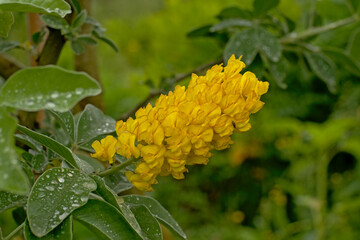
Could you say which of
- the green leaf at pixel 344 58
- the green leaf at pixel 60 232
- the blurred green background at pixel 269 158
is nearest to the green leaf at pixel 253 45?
the green leaf at pixel 344 58

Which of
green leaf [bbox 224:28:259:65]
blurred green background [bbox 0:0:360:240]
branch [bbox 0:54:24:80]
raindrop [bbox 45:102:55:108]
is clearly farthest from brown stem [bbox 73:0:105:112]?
blurred green background [bbox 0:0:360:240]

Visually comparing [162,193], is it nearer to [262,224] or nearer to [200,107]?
[262,224]

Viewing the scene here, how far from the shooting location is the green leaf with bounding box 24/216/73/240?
320 millimetres

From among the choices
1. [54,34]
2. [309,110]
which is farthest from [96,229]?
[309,110]

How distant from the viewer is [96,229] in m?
0.33

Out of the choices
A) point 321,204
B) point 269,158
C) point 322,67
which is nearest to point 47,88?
point 322,67

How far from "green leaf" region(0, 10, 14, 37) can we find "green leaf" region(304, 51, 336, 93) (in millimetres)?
428

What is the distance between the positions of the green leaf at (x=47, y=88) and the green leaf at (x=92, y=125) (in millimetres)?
169

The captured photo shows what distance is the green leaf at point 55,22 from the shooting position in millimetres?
473

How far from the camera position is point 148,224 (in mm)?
376

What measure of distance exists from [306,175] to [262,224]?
28cm

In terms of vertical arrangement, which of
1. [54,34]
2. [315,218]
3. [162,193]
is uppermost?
[54,34]

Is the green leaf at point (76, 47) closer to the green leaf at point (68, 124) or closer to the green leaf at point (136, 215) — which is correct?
the green leaf at point (68, 124)

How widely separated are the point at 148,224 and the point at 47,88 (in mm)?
147
